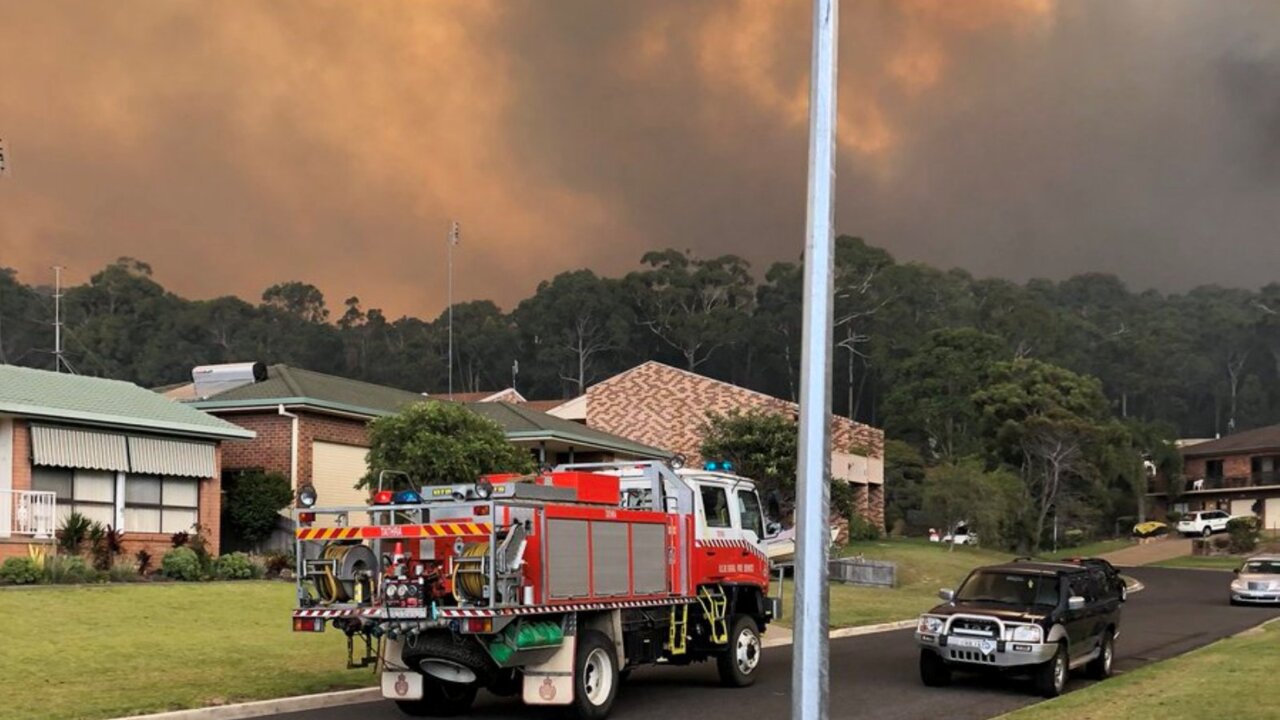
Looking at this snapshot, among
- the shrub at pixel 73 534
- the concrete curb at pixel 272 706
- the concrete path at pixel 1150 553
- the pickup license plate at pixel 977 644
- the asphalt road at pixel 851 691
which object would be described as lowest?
Answer: the concrete path at pixel 1150 553

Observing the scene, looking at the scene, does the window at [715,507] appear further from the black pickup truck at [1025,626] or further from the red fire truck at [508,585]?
the black pickup truck at [1025,626]

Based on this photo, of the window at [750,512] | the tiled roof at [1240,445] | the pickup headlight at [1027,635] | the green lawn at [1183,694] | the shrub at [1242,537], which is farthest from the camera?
the tiled roof at [1240,445]

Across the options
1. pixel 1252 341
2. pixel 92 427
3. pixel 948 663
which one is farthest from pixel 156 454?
pixel 1252 341

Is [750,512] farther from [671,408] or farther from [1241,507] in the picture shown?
[1241,507]

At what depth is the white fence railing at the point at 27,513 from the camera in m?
26.8

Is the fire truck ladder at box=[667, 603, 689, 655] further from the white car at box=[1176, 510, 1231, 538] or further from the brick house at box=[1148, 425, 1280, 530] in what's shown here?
the brick house at box=[1148, 425, 1280, 530]

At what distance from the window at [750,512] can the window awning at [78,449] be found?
17.0m

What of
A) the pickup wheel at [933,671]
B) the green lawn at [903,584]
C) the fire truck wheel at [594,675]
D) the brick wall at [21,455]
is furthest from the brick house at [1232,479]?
the fire truck wheel at [594,675]

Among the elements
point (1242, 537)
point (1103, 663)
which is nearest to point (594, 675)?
point (1103, 663)

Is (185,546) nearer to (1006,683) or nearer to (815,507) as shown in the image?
(1006,683)

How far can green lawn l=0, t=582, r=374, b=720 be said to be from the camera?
14.5 meters

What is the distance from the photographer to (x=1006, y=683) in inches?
707

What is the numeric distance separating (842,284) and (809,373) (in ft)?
370

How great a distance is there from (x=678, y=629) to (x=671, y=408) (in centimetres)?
4588
